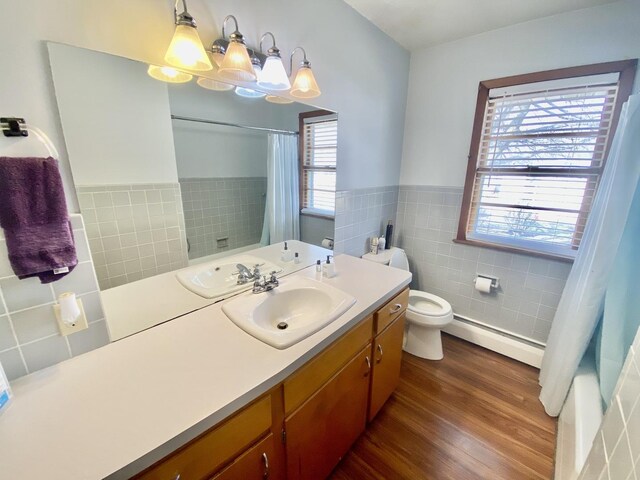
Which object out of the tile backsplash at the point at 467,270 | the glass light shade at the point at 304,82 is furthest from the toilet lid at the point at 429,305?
the glass light shade at the point at 304,82

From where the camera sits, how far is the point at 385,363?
4.93 ft

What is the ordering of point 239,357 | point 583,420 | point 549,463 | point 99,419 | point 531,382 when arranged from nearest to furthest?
1. point 99,419
2. point 239,357
3. point 583,420
4. point 549,463
5. point 531,382

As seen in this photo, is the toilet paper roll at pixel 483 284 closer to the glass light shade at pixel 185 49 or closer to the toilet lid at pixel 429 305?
the toilet lid at pixel 429 305

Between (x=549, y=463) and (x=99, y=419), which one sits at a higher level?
(x=99, y=419)

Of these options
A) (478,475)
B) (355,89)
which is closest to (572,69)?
(355,89)

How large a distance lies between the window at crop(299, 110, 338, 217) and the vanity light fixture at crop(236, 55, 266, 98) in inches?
12.6

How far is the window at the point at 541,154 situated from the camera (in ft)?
5.47

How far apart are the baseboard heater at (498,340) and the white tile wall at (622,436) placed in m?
1.57

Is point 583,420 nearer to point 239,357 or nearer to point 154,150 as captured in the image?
point 239,357

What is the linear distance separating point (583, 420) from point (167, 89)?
2.34m

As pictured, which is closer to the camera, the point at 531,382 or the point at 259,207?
the point at 259,207

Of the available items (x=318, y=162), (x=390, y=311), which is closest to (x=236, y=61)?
(x=318, y=162)

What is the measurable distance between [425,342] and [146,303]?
6.37 feet

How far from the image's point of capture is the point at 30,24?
73cm
